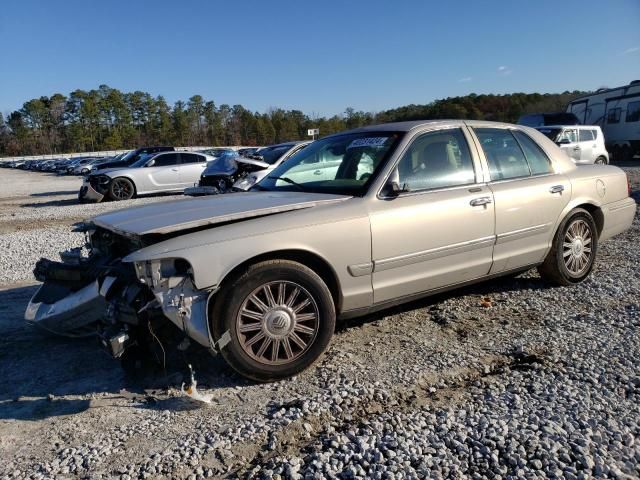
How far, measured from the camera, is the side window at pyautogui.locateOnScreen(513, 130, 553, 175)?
4633mm

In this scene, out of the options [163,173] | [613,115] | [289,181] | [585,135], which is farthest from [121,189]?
[613,115]

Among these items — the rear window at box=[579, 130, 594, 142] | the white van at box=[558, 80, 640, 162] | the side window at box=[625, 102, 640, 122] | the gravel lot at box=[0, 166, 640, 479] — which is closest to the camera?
the gravel lot at box=[0, 166, 640, 479]

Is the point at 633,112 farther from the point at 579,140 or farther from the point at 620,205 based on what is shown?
the point at 620,205

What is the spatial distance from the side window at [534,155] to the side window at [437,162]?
2.58 ft

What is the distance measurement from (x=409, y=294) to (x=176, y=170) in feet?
47.4

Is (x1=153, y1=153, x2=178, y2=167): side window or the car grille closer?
the car grille

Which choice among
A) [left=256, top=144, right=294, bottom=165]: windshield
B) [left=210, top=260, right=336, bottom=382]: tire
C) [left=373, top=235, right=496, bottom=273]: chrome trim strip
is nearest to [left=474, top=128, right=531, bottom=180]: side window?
[left=373, top=235, right=496, bottom=273]: chrome trim strip

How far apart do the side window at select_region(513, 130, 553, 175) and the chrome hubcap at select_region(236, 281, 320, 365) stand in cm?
262

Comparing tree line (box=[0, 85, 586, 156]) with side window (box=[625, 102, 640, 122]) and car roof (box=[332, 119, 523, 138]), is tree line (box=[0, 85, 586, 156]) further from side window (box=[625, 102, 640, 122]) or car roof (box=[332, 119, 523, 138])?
car roof (box=[332, 119, 523, 138])

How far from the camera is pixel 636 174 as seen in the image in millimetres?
15234

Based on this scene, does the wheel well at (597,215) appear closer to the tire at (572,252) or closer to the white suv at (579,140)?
the tire at (572,252)

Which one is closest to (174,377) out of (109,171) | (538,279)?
(538,279)

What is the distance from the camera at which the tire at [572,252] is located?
4719mm

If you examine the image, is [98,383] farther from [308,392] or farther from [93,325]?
[308,392]
